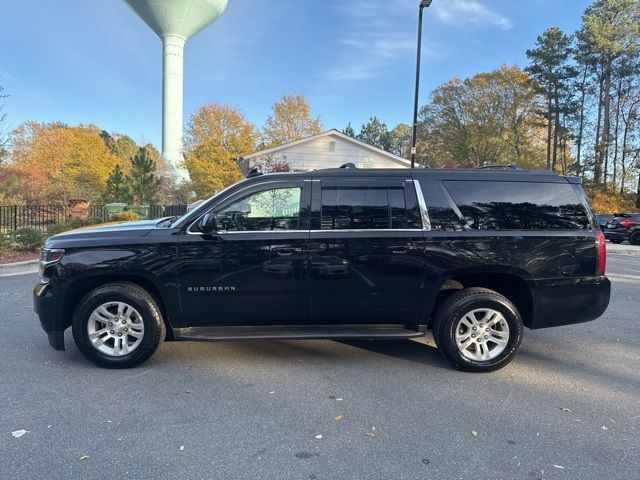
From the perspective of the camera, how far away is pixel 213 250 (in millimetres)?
4082

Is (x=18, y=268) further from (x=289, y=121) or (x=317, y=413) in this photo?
(x=289, y=121)

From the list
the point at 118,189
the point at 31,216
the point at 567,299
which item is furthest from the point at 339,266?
the point at 118,189

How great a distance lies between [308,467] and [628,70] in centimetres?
4087

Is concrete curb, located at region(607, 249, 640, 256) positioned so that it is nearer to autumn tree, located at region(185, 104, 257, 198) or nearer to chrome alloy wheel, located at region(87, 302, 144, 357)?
chrome alloy wheel, located at region(87, 302, 144, 357)

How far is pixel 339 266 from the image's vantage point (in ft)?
13.6

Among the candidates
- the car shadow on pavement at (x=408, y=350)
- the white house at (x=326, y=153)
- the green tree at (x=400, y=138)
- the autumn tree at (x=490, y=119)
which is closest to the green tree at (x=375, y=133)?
the green tree at (x=400, y=138)

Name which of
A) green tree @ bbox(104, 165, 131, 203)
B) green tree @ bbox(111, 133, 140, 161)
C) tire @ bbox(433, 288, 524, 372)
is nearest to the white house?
green tree @ bbox(104, 165, 131, 203)

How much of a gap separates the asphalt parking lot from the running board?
13.4 inches

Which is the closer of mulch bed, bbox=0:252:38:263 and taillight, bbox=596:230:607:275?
taillight, bbox=596:230:607:275

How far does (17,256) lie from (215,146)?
21.7 meters

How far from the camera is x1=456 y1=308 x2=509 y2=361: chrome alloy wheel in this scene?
4.25 metres

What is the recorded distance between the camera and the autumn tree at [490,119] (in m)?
38.4

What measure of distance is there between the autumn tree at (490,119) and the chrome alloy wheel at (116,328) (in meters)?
39.1

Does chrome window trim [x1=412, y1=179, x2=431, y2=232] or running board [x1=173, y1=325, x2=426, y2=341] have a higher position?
chrome window trim [x1=412, y1=179, x2=431, y2=232]
